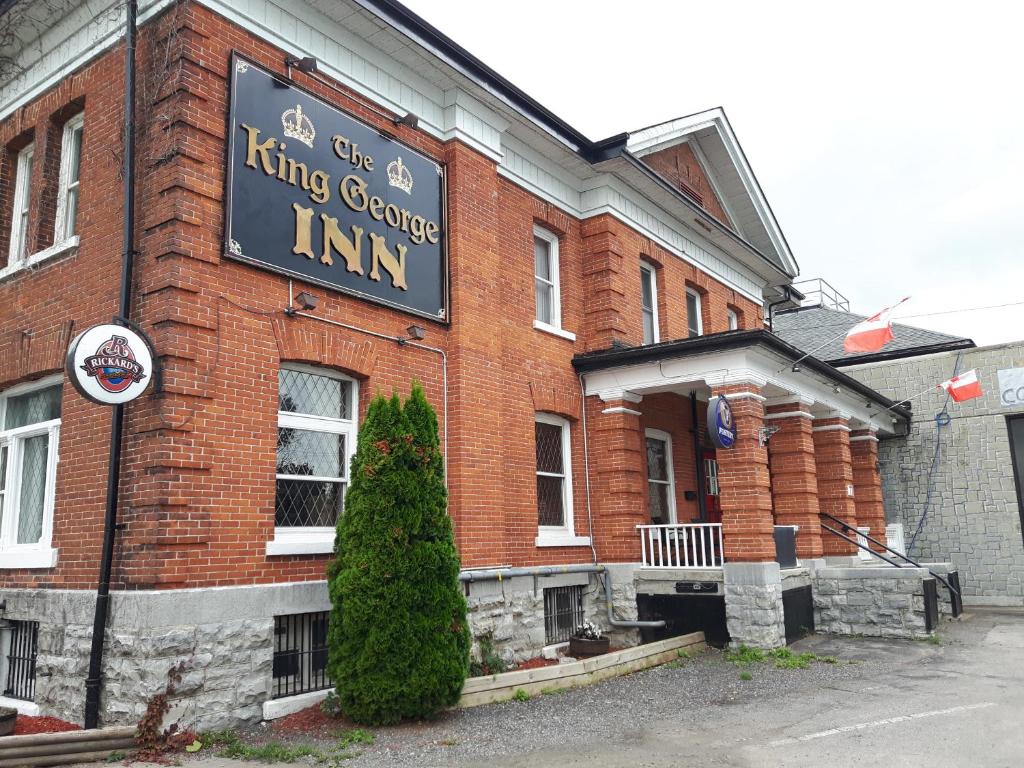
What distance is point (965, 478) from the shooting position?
19.2m

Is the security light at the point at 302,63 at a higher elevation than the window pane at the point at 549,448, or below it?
higher

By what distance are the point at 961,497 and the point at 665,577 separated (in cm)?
1019

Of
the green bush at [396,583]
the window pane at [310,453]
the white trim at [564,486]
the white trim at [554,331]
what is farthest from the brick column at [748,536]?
the window pane at [310,453]

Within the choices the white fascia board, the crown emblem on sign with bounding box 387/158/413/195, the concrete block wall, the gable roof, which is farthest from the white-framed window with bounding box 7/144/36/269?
the concrete block wall

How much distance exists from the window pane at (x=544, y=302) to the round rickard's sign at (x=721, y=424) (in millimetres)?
3326

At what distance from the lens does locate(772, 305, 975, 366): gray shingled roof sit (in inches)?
821

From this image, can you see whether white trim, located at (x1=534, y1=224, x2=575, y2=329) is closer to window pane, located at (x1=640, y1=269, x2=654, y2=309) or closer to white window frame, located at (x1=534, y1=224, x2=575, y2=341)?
white window frame, located at (x1=534, y1=224, x2=575, y2=341)

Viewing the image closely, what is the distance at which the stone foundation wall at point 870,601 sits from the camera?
42.3 feet

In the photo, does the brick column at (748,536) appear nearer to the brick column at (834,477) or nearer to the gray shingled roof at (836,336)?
the brick column at (834,477)

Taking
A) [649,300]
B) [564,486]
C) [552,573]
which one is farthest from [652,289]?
[552,573]

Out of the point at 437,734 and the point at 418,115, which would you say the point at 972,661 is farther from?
the point at 418,115

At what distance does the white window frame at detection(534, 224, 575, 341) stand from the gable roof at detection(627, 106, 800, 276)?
232 centimetres

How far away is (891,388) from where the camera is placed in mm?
20484

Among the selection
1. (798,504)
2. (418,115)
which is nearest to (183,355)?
(418,115)
